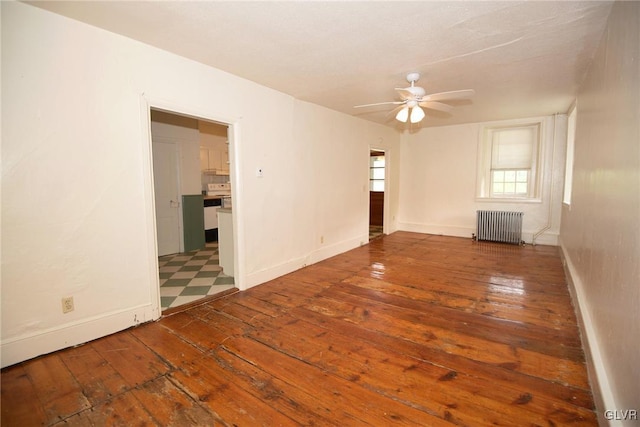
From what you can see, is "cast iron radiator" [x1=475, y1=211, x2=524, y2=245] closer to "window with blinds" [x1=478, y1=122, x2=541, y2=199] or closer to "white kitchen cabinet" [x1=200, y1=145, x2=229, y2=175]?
"window with blinds" [x1=478, y1=122, x2=541, y2=199]

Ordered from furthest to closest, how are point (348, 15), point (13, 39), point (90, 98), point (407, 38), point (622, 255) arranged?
point (407, 38), point (90, 98), point (348, 15), point (13, 39), point (622, 255)

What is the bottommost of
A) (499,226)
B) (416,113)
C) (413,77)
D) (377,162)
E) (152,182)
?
(499,226)

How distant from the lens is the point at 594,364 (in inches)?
74.2

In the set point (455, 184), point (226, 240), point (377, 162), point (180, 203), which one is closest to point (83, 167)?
point (226, 240)

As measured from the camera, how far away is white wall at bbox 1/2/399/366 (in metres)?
2.09

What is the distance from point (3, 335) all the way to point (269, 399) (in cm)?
197

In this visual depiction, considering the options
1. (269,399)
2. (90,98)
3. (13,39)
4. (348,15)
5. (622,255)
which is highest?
(348,15)

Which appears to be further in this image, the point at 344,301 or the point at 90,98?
the point at 344,301

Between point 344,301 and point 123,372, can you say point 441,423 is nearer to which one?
point 344,301

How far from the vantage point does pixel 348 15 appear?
220 cm

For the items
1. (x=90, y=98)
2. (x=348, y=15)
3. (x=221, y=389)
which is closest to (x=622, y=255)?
(x=348, y=15)

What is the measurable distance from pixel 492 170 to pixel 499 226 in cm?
127

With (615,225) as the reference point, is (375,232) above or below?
below

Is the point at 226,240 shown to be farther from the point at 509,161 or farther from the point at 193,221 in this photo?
the point at 509,161
